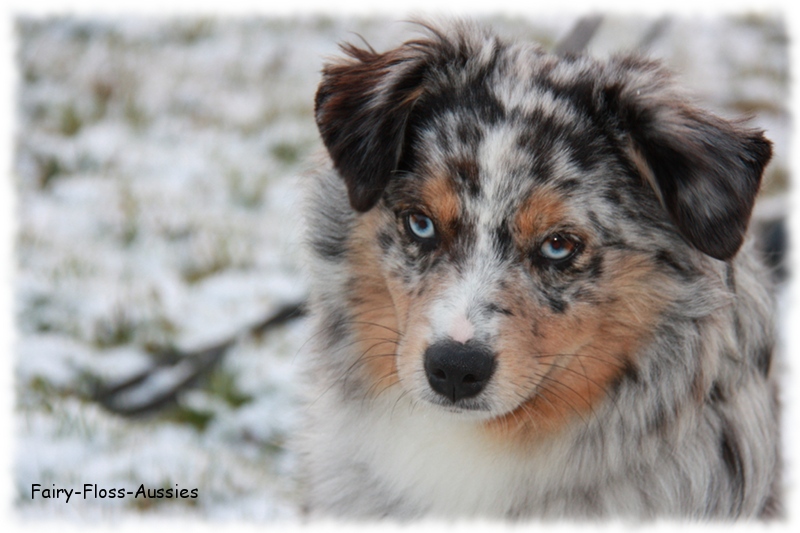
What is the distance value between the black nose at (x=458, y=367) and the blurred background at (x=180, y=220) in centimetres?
110

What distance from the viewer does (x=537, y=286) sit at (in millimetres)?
3201

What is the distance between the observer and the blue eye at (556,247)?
3.21 meters

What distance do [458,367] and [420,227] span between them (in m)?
0.61

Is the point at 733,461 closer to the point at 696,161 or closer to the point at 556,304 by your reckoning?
the point at 556,304

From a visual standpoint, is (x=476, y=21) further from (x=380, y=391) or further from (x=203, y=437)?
(x=203, y=437)

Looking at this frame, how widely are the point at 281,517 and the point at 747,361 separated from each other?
2200 millimetres

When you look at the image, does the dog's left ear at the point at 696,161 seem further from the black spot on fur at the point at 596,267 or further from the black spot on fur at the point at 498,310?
the black spot on fur at the point at 498,310

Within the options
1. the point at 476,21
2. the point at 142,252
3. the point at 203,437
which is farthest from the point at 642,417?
the point at 142,252

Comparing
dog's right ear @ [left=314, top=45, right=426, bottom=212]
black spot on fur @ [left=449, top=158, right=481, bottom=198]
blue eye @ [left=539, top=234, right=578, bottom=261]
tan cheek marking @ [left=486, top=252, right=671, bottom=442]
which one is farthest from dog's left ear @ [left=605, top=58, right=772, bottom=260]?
dog's right ear @ [left=314, top=45, right=426, bottom=212]

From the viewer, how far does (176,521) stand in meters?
4.03

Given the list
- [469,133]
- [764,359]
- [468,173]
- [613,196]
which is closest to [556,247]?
[613,196]

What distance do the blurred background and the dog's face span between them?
0.48 m

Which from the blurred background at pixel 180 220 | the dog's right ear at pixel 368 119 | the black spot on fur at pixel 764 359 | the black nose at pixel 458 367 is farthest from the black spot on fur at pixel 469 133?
the black spot on fur at pixel 764 359

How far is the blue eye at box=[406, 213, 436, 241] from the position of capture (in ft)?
10.8
